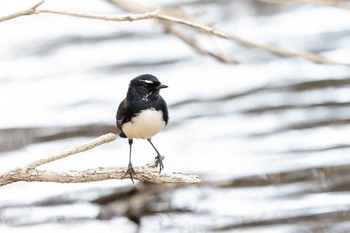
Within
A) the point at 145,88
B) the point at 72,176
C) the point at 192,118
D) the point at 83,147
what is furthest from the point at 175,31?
the point at 83,147

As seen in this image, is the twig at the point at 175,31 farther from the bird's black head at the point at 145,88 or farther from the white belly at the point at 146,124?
the white belly at the point at 146,124

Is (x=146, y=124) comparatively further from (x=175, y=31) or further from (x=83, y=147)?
(x=175, y=31)

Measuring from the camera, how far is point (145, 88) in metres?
5.45

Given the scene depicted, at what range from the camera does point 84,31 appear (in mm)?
11117

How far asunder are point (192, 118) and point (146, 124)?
3.05 metres

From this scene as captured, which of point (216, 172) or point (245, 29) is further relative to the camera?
point (245, 29)

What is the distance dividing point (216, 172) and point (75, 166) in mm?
944

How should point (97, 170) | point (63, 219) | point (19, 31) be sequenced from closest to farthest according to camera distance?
point (97, 170), point (63, 219), point (19, 31)

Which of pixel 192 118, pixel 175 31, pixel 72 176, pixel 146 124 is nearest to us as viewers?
pixel 72 176

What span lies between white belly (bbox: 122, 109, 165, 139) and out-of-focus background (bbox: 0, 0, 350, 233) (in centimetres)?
107

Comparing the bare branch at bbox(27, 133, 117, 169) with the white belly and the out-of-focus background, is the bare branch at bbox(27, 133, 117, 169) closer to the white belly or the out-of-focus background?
the white belly

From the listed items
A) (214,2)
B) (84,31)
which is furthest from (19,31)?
(214,2)

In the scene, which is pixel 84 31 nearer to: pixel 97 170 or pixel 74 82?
pixel 74 82

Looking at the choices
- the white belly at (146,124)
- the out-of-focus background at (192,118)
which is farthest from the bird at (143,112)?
the out-of-focus background at (192,118)
